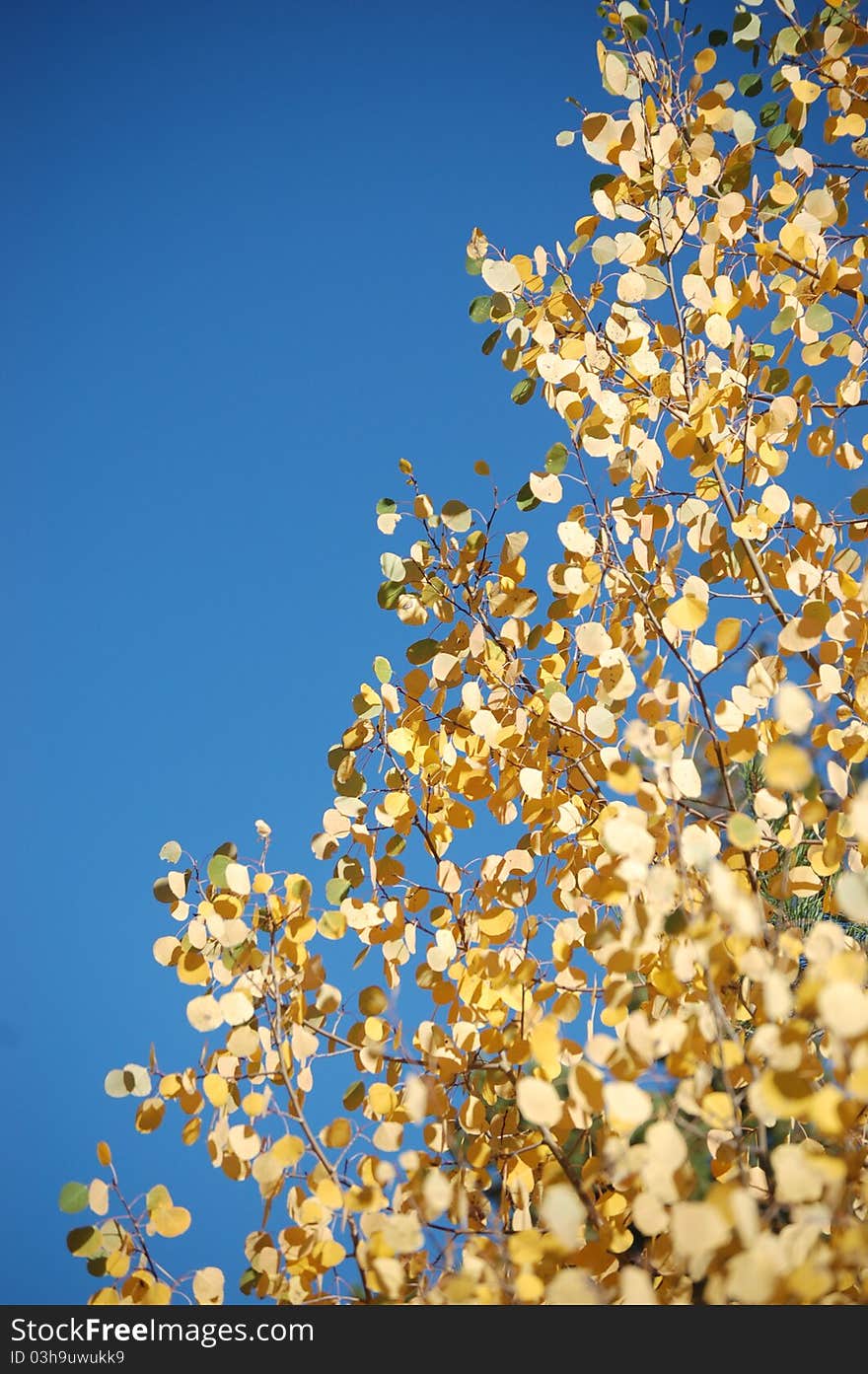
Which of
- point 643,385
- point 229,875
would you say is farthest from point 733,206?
point 229,875

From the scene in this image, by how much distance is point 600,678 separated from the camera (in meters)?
0.87

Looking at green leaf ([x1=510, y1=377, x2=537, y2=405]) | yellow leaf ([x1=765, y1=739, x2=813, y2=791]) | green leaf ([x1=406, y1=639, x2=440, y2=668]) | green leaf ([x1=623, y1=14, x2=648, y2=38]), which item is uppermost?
green leaf ([x1=623, y1=14, x2=648, y2=38])

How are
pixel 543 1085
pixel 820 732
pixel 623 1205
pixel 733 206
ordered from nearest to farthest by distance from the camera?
pixel 543 1085 → pixel 623 1205 → pixel 820 732 → pixel 733 206

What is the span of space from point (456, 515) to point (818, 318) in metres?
0.46

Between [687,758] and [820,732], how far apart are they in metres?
0.18

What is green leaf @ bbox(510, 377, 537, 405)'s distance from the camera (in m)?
1.13

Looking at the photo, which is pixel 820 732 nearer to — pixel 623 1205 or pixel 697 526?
pixel 697 526

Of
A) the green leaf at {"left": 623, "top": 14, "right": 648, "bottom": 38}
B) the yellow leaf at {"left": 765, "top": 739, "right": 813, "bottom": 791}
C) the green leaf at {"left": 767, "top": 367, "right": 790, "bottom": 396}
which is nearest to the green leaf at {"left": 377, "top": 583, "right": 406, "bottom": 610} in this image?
the green leaf at {"left": 767, "top": 367, "right": 790, "bottom": 396}

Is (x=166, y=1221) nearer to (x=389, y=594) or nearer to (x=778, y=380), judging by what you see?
(x=389, y=594)

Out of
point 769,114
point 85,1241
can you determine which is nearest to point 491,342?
point 769,114

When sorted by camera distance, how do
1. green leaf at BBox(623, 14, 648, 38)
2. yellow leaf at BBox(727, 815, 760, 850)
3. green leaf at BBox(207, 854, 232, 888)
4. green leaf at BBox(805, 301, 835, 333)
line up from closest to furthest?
yellow leaf at BBox(727, 815, 760, 850)
green leaf at BBox(207, 854, 232, 888)
green leaf at BBox(805, 301, 835, 333)
green leaf at BBox(623, 14, 648, 38)

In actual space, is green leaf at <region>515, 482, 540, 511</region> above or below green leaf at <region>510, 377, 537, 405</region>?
below

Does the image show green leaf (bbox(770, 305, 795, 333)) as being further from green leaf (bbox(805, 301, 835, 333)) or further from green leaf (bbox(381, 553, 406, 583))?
green leaf (bbox(381, 553, 406, 583))

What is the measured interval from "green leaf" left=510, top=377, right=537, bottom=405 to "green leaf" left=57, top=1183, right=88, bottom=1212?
3.17 ft
